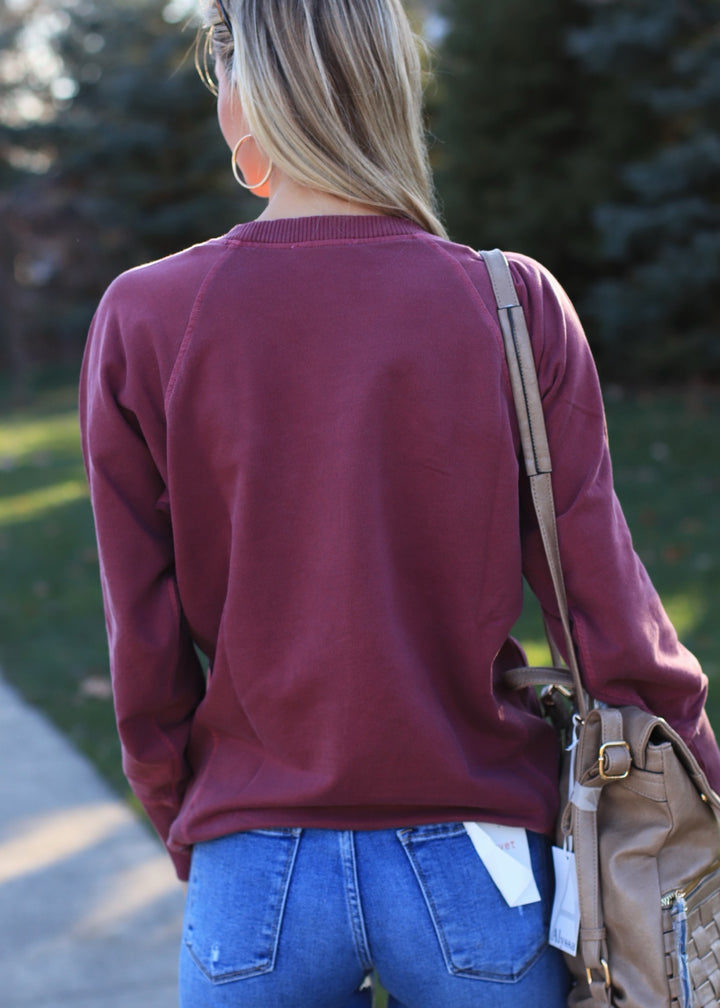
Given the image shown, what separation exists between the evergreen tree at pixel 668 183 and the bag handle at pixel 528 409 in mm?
9408

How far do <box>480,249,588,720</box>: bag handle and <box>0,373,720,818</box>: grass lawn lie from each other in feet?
10.2

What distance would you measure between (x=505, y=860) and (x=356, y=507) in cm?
48

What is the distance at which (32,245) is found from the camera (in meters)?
24.4

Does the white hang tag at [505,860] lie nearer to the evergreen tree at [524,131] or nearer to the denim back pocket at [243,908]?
the denim back pocket at [243,908]

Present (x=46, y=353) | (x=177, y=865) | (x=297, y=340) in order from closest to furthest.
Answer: (x=297, y=340), (x=177, y=865), (x=46, y=353)

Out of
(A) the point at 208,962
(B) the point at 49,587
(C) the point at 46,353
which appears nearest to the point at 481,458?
(A) the point at 208,962

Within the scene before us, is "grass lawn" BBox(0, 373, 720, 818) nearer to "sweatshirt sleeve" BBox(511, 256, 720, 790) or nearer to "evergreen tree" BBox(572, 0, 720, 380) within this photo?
"evergreen tree" BBox(572, 0, 720, 380)

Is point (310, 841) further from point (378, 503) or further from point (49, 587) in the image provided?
point (49, 587)

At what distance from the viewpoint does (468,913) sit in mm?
1363

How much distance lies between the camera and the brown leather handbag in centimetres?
140

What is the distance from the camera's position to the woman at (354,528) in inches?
53.7

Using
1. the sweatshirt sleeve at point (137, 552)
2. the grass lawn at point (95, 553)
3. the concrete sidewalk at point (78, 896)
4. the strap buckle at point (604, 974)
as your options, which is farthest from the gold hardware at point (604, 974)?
the concrete sidewalk at point (78, 896)

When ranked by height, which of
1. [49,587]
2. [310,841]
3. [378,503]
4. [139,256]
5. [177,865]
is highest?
[378,503]

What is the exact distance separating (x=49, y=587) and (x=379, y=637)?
5934 mm
